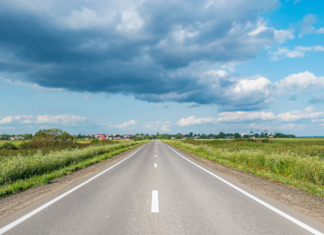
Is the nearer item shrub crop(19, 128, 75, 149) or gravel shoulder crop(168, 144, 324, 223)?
gravel shoulder crop(168, 144, 324, 223)

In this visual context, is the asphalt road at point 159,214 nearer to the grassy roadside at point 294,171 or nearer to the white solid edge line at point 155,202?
the white solid edge line at point 155,202

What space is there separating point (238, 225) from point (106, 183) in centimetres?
577

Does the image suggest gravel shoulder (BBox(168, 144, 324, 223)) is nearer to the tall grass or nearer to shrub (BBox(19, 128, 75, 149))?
the tall grass

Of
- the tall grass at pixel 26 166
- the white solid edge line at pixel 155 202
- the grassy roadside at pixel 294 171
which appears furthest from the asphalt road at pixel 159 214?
the tall grass at pixel 26 166

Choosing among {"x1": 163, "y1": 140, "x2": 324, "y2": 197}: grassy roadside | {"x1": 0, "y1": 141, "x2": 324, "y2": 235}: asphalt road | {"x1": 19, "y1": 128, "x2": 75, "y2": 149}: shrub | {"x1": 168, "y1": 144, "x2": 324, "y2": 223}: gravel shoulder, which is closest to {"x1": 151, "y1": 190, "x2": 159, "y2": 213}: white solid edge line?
{"x1": 0, "y1": 141, "x2": 324, "y2": 235}: asphalt road

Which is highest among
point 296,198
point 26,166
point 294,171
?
point 26,166

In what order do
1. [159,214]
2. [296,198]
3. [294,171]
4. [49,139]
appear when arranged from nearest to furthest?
[159,214]
[296,198]
[294,171]
[49,139]

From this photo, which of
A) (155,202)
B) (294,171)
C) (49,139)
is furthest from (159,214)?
(49,139)

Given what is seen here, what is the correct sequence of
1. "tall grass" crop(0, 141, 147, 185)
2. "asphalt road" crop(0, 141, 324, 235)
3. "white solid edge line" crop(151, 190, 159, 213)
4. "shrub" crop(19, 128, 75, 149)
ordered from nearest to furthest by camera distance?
"asphalt road" crop(0, 141, 324, 235) → "white solid edge line" crop(151, 190, 159, 213) → "tall grass" crop(0, 141, 147, 185) → "shrub" crop(19, 128, 75, 149)

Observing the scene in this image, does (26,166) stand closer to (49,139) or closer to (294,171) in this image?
(294,171)

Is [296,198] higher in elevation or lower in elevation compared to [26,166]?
lower

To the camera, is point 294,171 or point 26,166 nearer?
point 26,166

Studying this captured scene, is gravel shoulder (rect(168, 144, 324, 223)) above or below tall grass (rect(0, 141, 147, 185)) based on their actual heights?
below

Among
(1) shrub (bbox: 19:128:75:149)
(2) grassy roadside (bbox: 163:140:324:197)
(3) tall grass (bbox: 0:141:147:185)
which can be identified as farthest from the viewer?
(1) shrub (bbox: 19:128:75:149)
